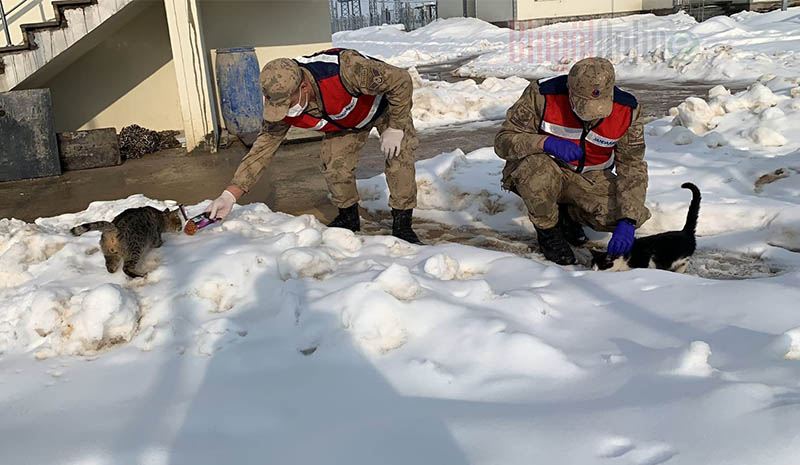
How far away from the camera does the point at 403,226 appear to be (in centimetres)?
398

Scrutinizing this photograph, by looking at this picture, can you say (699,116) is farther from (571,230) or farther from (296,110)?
(296,110)

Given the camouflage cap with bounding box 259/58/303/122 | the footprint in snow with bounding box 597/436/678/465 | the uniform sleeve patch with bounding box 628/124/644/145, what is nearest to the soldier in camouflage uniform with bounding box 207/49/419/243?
the camouflage cap with bounding box 259/58/303/122

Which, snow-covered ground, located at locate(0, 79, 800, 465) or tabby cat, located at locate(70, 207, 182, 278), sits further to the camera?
tabby cat, located at locate(70, 207, 182, 278)

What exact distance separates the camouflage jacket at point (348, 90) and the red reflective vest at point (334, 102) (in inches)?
1.5

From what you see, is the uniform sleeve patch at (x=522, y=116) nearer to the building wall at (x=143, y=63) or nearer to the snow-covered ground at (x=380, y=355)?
the snow-covered ground at (x=380, y=355)

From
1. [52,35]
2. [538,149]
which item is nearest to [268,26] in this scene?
[52,35]

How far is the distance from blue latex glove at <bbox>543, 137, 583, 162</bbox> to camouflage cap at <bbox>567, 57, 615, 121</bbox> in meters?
0.31

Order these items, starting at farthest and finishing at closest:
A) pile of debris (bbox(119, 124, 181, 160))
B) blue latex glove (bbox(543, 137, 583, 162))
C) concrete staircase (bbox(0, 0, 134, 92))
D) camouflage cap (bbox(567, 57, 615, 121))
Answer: pile of debris (bbox(119, 124, 181, 160)) < concrete staircase (bbox(0, 0, 134, 92)) < blue latex glove (bbox(543, 137, 583, 162)) < camouflage cap (bbox(567, 57, 615, 121))

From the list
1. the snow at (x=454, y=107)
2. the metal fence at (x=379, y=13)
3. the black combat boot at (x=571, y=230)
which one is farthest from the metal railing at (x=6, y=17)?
the metal fence at (x=379, y=13)

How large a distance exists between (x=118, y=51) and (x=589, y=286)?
7266 millimetres

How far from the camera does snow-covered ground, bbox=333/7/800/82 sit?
429 inches

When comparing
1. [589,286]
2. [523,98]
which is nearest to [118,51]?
[523,98]

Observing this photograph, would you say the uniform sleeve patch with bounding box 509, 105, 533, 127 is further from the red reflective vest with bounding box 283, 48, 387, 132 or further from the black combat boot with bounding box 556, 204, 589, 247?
the red reflective vest with bounding box 283, 48, 387, 132

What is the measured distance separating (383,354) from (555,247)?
1.71m
